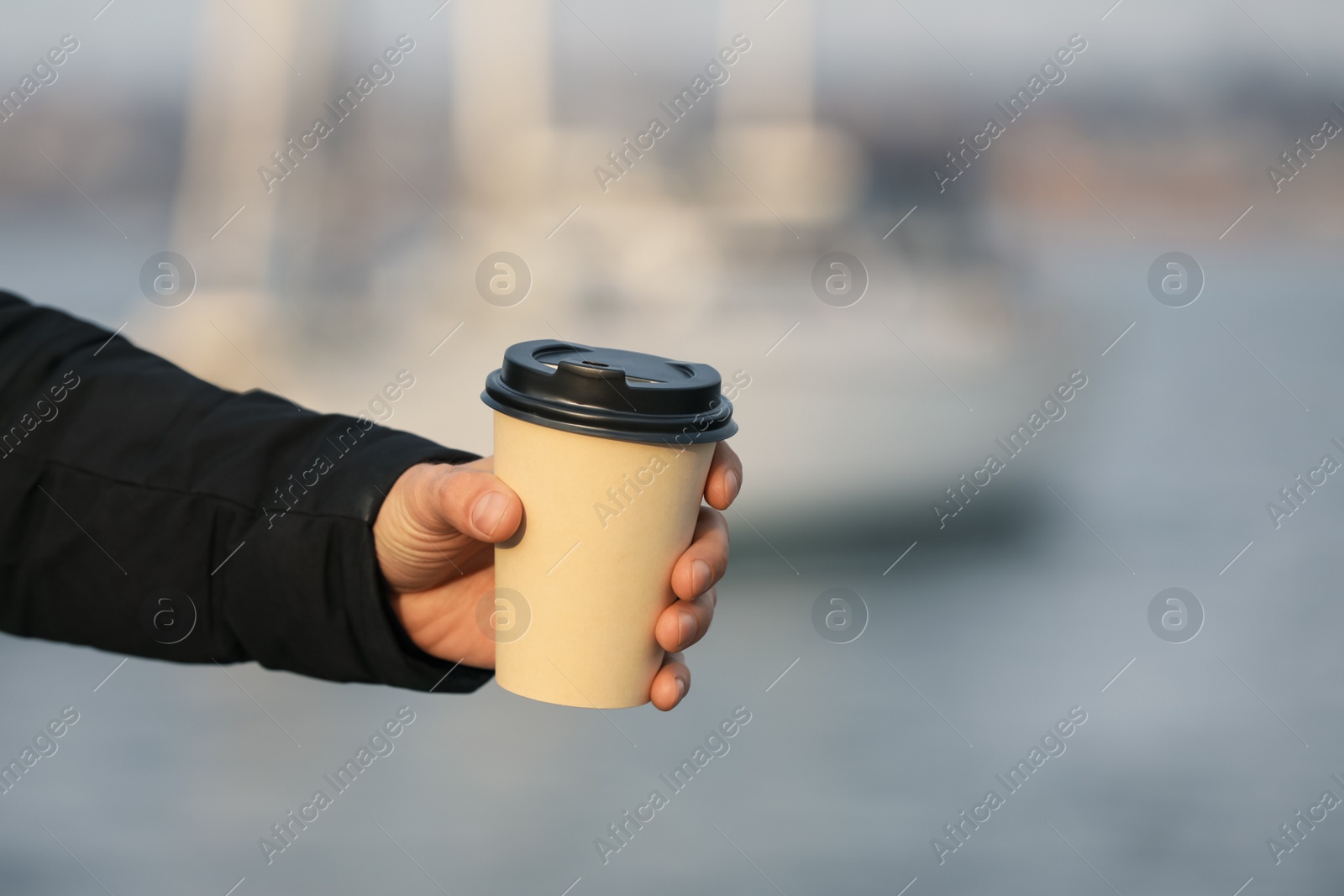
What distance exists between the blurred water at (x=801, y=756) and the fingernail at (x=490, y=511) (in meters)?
2.63

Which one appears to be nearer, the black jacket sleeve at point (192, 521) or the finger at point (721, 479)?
the finger at point (721, 479)

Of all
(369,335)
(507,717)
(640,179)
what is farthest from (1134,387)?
(507,717)

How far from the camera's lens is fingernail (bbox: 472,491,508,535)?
5.39 ft

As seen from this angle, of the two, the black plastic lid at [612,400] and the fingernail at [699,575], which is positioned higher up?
the black plastic lid at [612,400]

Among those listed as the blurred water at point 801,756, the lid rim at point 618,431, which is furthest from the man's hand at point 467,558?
the blurred water at point 801,756

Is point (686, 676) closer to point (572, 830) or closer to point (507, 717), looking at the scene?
point (572, 830)

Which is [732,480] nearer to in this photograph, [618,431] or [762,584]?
[618,431]

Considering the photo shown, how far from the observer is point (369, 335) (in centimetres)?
728

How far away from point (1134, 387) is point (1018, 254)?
12736 millimetres

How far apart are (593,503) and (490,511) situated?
0.46 feet

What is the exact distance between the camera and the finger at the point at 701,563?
1750 mm

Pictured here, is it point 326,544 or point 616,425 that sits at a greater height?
point 616,425

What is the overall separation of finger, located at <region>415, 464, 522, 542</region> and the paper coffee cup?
0.09ft

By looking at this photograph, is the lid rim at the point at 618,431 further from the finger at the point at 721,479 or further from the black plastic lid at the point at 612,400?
the finger at the point at 721,479
